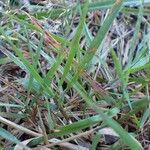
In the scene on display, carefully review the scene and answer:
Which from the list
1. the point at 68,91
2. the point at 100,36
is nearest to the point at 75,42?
the point at 100,36

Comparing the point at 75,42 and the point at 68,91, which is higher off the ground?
the point at 75,42

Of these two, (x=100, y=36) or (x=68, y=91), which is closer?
(x=100, y=36)

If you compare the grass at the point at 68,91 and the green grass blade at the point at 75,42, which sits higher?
the green grass blade at the point at 75,42

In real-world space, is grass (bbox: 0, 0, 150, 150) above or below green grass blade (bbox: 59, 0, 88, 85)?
below

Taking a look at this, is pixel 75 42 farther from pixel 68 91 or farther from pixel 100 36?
pixel 68 91

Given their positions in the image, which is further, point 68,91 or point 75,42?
→ point 68,91

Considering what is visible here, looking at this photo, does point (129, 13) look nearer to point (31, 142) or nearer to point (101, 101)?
point (101, 101)

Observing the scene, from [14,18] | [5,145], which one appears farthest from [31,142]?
[14,18]

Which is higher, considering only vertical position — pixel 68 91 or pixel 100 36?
pixel 100 36

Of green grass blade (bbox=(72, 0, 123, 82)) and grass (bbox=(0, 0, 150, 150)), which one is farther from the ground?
green grass blade (bbox=(72, 0, 123, 82))
